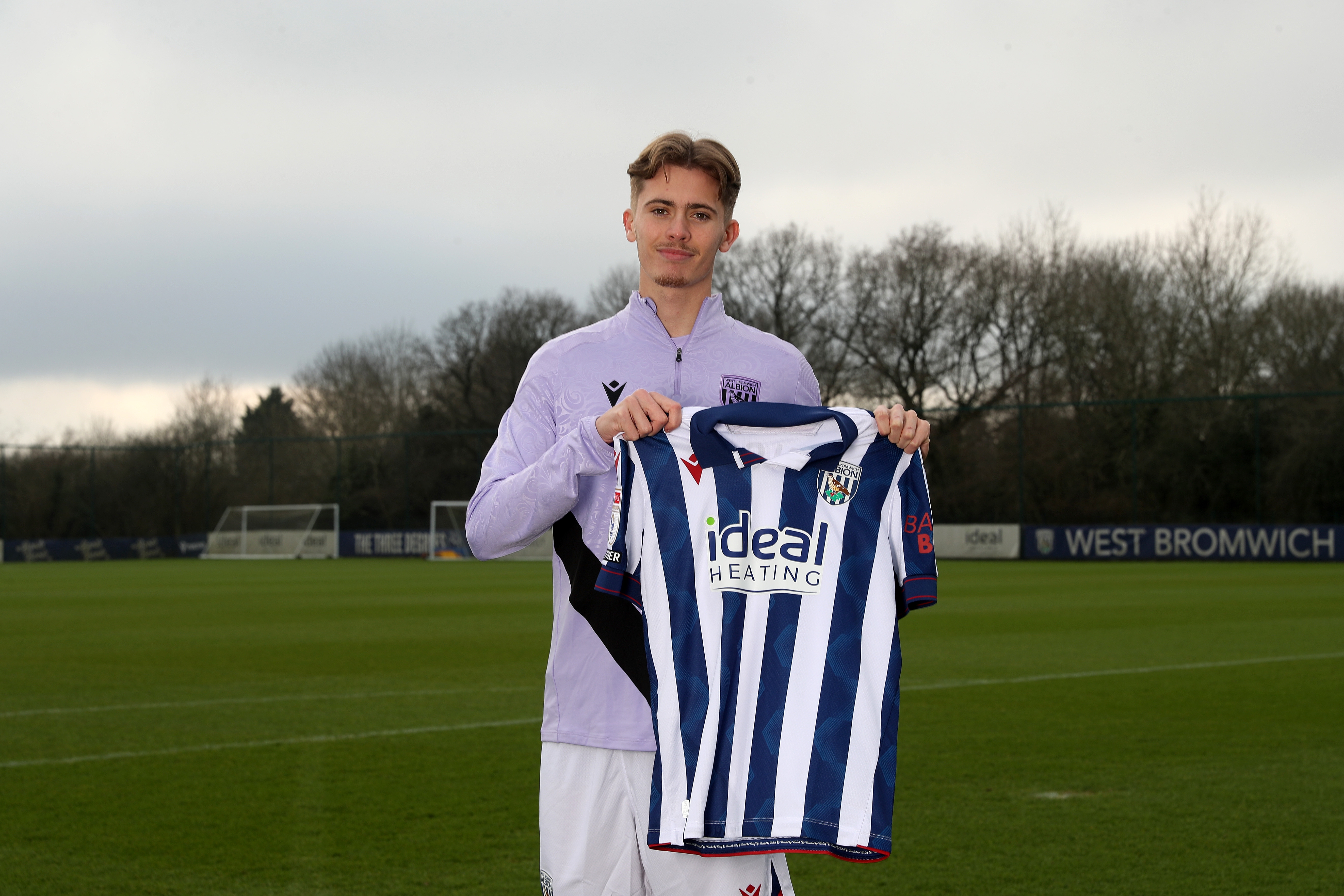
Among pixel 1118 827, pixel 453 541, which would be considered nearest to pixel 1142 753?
pixel 1118 827

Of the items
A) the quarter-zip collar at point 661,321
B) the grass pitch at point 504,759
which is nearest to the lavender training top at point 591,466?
the quarter-zip collar at point 661,321

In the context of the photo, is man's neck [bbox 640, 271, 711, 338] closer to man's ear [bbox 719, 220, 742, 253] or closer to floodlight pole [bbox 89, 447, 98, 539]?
man's ear [bbox 719, 220, 742, 253]

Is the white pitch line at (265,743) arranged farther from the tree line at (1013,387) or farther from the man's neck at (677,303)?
the tree line at (1013,387)

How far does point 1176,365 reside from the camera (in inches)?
1566

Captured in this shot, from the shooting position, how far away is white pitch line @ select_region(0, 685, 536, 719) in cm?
A: 828

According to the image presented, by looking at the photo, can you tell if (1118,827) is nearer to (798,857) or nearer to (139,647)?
(798,857)

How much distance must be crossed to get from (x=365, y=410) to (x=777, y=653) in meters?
60.8

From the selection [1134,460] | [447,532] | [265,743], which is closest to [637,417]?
[265,743]

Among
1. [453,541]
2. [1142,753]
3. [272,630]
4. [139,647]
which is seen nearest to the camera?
[1142,753]

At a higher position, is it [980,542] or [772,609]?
[772,609]

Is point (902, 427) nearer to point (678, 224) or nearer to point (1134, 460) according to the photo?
point (678, 224)

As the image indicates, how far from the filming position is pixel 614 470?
2580 millimetres

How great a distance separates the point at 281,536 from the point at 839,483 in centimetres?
3829

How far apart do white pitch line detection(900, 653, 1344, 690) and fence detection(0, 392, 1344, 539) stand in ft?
65.4
